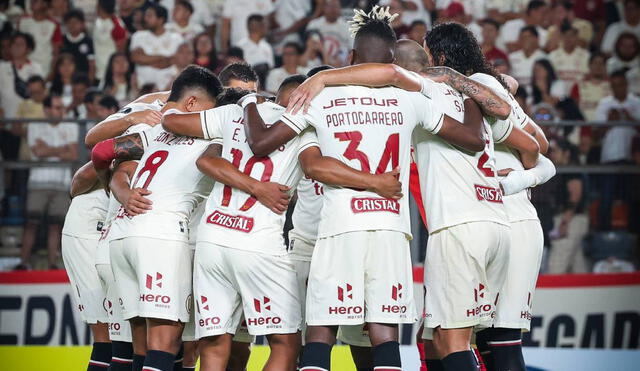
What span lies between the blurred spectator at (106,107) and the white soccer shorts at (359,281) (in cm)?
607

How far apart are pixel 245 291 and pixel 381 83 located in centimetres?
134

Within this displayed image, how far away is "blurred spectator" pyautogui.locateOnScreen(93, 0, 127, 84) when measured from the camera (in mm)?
12531

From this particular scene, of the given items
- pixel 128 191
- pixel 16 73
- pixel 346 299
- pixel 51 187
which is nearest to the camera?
pixel 346 299

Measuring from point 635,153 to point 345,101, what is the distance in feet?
18.0

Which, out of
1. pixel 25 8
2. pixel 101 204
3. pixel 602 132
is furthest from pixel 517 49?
pixel 101 204

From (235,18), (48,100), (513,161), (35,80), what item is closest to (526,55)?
(235,18)

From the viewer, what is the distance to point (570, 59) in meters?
12.8

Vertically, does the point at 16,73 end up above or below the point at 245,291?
above

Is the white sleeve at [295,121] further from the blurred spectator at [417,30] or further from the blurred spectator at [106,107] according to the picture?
the blurred spectator at [417,30]

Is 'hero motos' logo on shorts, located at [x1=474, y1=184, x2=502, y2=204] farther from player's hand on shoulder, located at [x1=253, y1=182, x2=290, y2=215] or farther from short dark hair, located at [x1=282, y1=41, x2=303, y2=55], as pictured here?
short dark hair, located at [x1=282, y1=41, x2=303, y2=55]

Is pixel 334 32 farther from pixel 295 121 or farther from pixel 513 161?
pixel 295 121

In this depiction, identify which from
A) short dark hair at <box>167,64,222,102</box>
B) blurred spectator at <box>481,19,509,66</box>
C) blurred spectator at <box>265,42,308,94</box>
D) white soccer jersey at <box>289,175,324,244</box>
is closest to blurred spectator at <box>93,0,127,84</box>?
blurred spectator at <box>265,42,308,94</box>

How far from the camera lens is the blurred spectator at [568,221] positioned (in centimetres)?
964

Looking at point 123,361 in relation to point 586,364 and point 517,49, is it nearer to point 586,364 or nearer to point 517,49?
point 586,364
